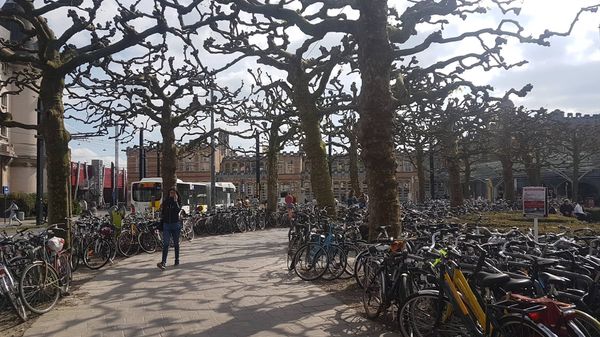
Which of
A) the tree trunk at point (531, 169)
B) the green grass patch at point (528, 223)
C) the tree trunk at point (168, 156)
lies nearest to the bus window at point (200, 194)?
the tree trunk at point (168, 156)

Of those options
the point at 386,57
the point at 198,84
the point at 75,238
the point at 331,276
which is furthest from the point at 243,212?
the point at 386,57

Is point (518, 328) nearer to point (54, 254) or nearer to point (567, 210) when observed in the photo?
point (54, 254)

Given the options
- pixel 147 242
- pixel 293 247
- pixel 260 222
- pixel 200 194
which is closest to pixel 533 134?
pixel 260 222

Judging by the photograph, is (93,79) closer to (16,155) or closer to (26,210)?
(26,210)

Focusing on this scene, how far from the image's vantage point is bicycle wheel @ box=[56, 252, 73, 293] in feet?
24.1

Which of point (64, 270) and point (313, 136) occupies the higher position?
point (313, 136)

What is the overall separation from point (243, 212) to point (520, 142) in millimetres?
13484

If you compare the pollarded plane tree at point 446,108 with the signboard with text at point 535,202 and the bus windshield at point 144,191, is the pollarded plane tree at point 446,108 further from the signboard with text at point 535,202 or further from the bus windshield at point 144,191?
the bus windshield at point 144,191

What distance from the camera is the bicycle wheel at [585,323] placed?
3.14 metres

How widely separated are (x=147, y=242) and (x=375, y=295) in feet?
27.8

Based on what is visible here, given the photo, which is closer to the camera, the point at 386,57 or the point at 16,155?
the point at 386,57

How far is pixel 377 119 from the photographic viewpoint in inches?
294

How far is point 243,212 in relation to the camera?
20.1 meters

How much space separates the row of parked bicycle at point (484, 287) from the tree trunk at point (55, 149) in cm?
515
